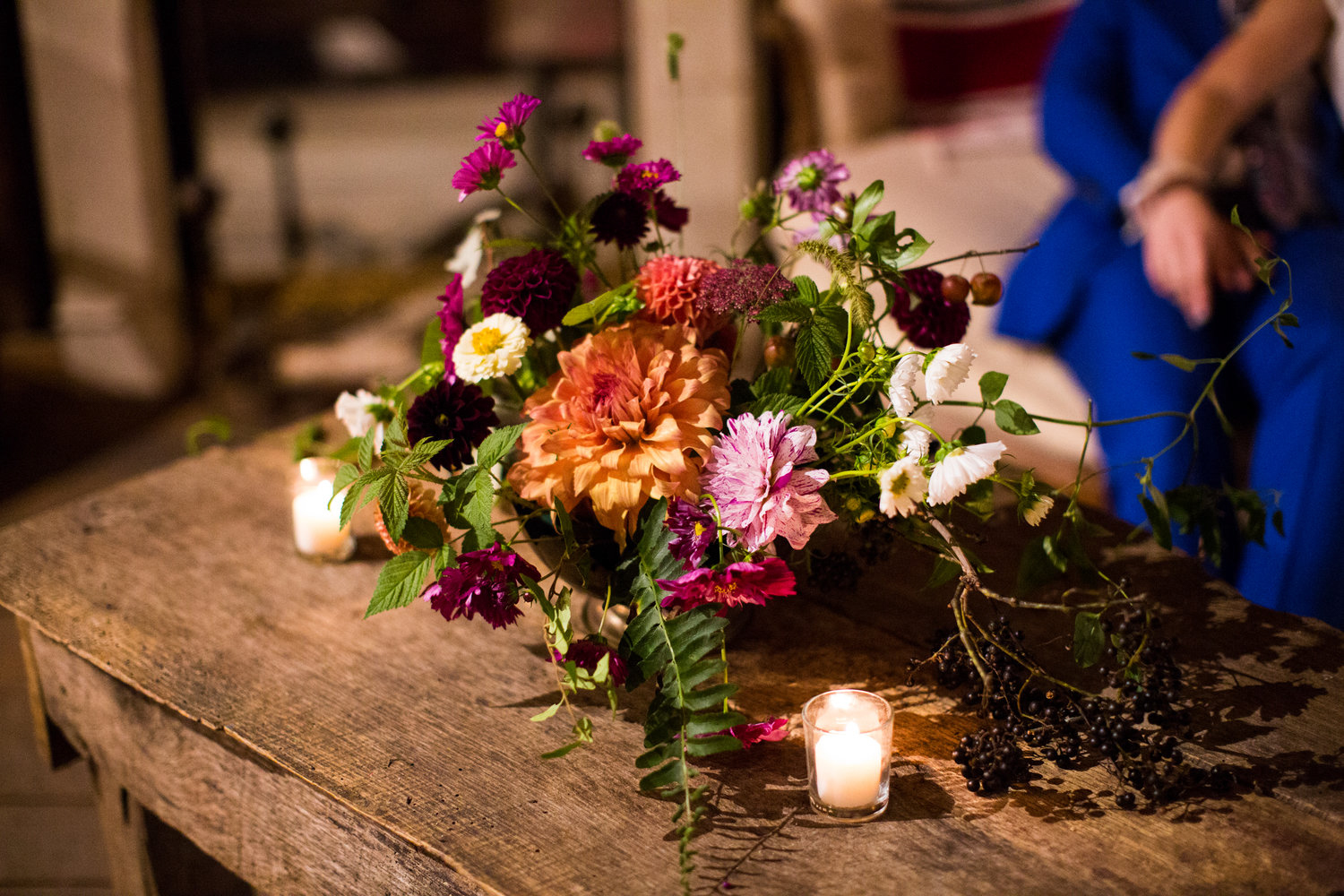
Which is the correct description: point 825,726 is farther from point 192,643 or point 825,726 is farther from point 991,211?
point 991,211

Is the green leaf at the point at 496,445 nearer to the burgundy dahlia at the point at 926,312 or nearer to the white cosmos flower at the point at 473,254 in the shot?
the white cosmos flower at the point at 473,254

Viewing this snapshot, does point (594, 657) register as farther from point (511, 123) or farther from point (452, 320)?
point (511, 123)

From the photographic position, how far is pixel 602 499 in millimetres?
657

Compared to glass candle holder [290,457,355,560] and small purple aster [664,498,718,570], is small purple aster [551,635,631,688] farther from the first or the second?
glass candle holder [290,457,355,560]

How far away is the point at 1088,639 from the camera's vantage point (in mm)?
692

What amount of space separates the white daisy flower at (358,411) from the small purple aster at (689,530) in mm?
309

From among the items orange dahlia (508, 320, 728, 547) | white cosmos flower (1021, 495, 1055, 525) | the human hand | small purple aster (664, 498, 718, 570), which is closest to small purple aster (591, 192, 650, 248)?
orange dahlia (508, 320, 728, 547)

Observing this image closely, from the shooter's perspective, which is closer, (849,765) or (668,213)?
(849,765)

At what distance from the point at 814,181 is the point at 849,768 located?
0.42 meters

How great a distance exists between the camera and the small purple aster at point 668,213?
794mm

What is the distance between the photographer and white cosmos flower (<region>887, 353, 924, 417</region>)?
2.17 ft

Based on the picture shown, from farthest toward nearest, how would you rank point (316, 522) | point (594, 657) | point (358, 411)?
point (316, 522), point (358, 411), point (594, 657)

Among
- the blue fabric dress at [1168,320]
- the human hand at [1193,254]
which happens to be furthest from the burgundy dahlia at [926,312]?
the human hand at [1193,254]

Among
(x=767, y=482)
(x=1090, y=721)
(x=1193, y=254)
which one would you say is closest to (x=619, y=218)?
(x=767, y=482)
